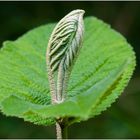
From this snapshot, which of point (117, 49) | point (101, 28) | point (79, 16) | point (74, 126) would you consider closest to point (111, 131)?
point (74, 126)

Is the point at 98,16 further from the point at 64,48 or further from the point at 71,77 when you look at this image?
the point at 64,48

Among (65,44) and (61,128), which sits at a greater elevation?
(65,44)

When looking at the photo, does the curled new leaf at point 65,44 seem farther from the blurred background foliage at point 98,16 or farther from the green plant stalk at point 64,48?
the blurred background foliage at point 98,16

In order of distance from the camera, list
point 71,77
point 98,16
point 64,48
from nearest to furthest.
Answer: point 64,48
point 71,77
point 98,16

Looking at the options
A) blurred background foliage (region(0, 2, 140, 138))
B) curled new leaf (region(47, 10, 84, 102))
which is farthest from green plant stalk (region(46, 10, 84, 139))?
blurred background foliage (region(0, 2, 140, 138))

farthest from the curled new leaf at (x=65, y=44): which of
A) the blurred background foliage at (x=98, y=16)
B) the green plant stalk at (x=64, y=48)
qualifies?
the blurred background foliage at (x=98, y=16)

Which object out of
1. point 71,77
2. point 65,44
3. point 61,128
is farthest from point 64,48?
point 71,77

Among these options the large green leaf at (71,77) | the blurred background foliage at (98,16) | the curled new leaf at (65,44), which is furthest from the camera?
the blurred background foliage at (98,16)

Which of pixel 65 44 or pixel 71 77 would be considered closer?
pixel 65 44
